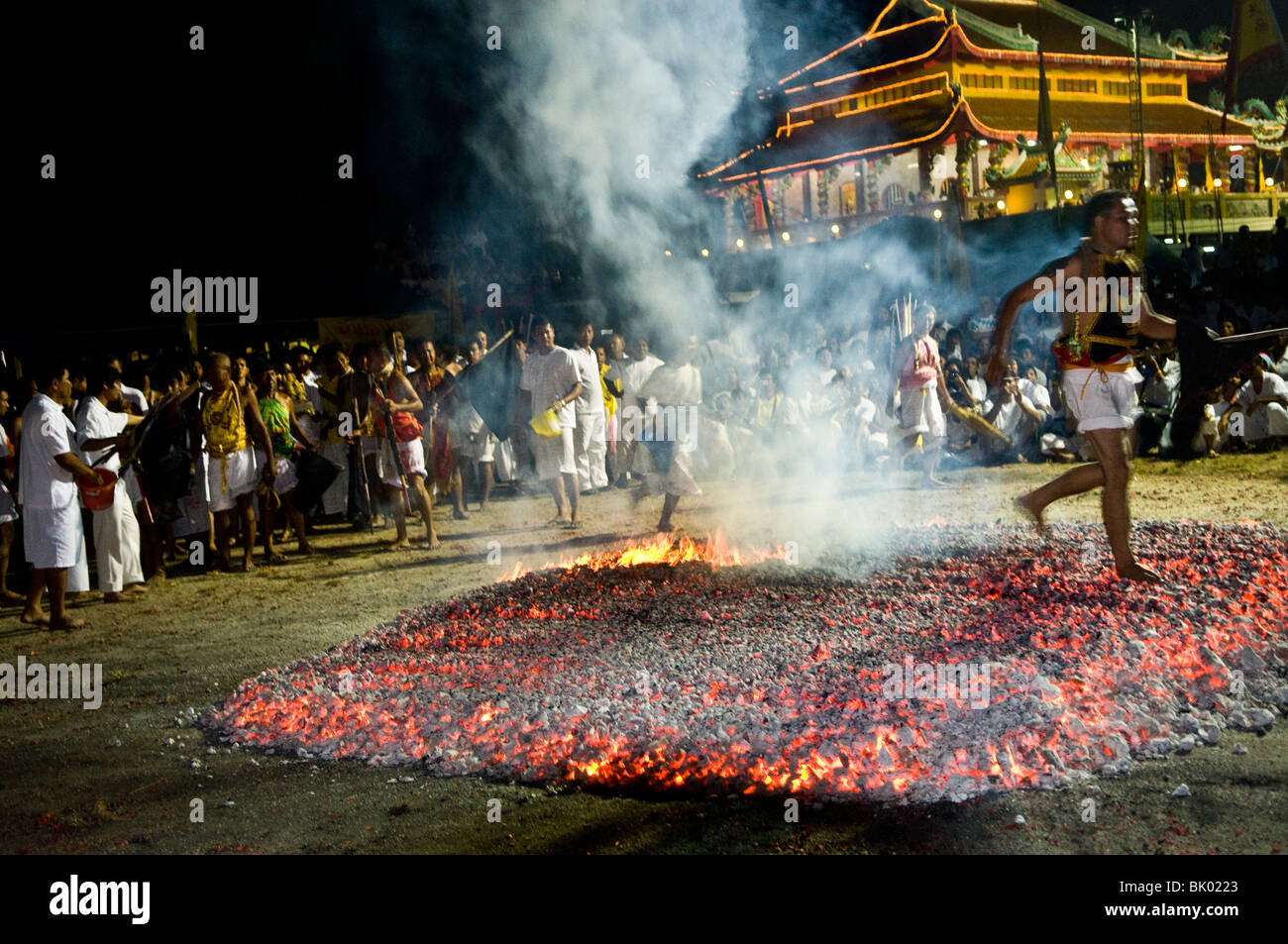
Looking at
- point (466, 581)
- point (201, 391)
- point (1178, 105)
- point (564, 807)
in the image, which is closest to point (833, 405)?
point (466, 581)

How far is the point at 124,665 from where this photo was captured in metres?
6.72

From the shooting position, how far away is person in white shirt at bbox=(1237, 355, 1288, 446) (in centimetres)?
1309

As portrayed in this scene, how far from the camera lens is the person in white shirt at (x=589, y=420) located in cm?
1095

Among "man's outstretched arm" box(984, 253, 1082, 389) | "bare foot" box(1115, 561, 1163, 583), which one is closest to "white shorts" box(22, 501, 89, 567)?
"man's outstretched arm" box(984, 253, 1082, 389)

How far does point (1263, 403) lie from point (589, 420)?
8860mm

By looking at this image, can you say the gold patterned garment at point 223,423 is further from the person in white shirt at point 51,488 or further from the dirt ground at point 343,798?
the dirt ground at point 343,798

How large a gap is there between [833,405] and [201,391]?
Answer: 9106mm

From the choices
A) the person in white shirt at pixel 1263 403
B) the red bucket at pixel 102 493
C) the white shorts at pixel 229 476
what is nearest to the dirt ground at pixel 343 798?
the red bucket at pixel 102 493

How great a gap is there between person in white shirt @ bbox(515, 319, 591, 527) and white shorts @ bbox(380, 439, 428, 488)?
1289mm

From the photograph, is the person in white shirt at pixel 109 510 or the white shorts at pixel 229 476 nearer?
the person in white shirt at pixel 109 510

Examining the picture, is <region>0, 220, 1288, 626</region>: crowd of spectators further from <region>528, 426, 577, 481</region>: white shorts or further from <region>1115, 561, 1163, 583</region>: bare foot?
<region>1115, 561, 1163, 583</region>: bare foot

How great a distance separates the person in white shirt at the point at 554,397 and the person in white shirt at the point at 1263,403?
28.9 feet

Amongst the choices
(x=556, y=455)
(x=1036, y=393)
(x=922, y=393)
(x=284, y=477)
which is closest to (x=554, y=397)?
(x=556, y=455)

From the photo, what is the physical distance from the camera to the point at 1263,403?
13.2m
